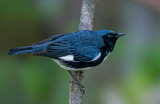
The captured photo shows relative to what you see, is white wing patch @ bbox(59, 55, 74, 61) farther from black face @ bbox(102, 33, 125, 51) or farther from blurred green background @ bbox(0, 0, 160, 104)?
blurred green background @ bbox(0, 0, 160, 104)

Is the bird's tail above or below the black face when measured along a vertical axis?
below

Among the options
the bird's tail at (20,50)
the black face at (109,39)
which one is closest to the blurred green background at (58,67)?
the black face at (109,39)

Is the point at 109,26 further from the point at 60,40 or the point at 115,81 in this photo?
the point at 60,40

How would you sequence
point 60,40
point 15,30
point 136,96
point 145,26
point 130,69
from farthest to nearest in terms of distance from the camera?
point 145,26 → point 15,30 → point 130,69 → point 136,96 → point 60,40

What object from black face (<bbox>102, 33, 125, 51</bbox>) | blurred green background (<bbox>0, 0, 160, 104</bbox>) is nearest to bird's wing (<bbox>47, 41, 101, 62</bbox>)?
black face (<bbox>102, 33, 125, 51</bbox>)

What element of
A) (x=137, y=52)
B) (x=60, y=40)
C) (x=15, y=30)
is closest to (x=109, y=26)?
(x=137, y=52)

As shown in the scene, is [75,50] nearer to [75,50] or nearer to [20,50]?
[75,50]
